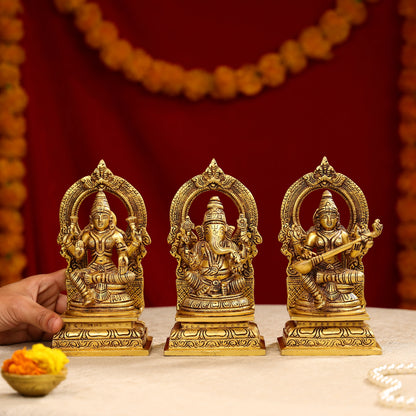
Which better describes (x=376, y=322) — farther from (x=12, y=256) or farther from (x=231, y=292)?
(x=12, y=256)

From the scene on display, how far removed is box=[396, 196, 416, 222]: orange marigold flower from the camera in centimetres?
421

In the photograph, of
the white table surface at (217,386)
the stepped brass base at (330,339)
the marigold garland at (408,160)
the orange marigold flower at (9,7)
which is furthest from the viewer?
the marigold garland at (408,160)

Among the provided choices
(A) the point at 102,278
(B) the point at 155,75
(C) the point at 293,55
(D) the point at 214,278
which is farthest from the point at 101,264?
(C) the point at 293,55

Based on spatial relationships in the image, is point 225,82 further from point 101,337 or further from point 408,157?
point 101,337

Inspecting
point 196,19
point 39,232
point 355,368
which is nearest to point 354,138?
point 196,19

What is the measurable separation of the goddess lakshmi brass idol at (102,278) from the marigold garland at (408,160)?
2303 millimetres

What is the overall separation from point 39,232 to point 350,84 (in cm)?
215

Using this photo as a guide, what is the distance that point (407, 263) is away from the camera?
4.29 metres

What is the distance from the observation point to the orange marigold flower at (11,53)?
400 centimetres

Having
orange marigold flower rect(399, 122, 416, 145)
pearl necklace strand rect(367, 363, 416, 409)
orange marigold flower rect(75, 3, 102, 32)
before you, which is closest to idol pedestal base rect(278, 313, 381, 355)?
pearl necklace strand rect(367, 363, 416, 409)

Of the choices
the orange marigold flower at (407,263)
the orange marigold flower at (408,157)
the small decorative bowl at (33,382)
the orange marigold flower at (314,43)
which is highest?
the orange marigold flower at (314,43)

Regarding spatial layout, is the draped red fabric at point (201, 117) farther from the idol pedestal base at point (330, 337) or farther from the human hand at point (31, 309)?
the idol pedestal base at point (330, 337)

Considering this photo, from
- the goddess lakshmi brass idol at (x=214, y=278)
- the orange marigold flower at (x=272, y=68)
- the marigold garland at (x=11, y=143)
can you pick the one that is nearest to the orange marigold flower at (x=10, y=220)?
the marigold garland at (x=11, y=143)

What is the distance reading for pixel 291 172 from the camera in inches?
169
